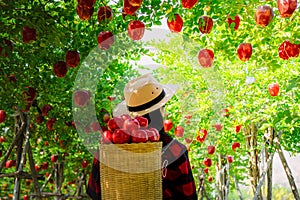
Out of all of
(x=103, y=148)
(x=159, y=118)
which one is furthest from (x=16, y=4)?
(x=103, y=148)

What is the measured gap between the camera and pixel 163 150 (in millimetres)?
2979

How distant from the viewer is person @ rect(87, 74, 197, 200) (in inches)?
114

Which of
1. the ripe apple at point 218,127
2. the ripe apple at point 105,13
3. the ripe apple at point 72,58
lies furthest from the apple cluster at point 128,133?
the ripe apple at point 218,127

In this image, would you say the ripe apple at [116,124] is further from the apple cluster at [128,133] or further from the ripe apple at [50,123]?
the ripe apple at [50,123]

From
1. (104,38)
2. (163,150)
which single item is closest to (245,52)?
(104,38)

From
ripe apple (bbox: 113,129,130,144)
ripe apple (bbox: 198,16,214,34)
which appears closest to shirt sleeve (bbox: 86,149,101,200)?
ripe apple (bbox: 113,129,130,144)

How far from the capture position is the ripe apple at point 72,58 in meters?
4.26

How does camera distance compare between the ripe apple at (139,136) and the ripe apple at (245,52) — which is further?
the ripe apple at (245,52)

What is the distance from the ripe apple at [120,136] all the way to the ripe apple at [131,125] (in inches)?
1.0

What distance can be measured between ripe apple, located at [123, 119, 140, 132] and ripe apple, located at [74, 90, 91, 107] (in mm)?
2377

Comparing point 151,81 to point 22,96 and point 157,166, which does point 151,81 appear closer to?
point 157,166

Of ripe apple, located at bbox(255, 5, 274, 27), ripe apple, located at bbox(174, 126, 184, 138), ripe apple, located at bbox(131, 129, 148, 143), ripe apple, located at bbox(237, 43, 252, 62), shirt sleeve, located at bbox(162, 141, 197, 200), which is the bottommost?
shirt sleeve, located at bbox(162, 141, 197, 200)

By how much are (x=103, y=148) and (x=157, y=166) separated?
311 mm

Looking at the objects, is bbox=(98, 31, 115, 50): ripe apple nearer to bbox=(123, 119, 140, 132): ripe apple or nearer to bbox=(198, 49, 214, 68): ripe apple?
bbox=(198, 49, 214, 68): ripe apple
